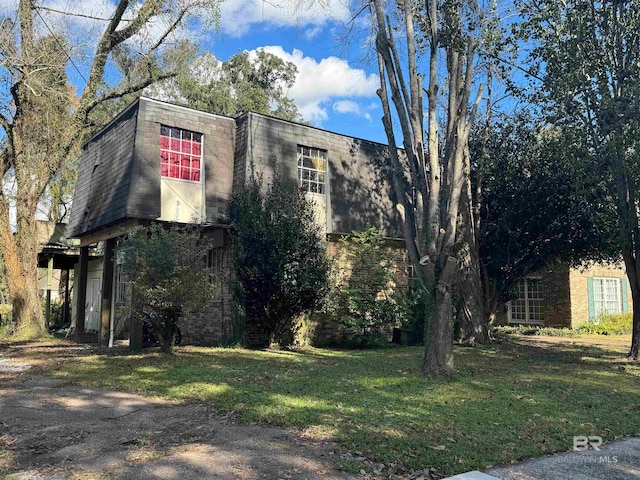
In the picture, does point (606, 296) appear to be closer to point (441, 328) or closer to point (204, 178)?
point (441, 328)

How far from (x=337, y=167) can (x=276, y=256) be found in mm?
4558

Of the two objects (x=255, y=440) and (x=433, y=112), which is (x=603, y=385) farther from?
(x=255, y=440)

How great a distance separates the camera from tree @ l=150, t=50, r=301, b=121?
95.8 feet

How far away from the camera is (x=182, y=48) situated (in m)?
18.9

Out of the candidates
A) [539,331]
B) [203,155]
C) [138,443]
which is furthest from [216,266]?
[539,331]

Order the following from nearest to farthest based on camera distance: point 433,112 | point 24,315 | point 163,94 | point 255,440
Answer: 1. point 255,440
2. point 433,112
3. point 24,315
4. point 163,94

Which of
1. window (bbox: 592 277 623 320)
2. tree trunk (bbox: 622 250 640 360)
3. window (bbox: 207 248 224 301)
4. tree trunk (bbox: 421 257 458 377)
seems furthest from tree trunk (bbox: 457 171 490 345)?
window (bbox: 592 277 623 320)

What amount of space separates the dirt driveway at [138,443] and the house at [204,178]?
21.1 feet

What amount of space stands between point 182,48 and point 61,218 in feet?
53.5

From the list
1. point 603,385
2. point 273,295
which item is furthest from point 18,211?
point 603,385

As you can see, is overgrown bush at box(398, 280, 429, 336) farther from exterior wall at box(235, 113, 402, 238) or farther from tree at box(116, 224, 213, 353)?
tree at box(116, 224, 213, 353)

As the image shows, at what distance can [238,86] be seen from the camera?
107 feet

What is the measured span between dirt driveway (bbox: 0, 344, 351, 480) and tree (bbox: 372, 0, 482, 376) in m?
4.33

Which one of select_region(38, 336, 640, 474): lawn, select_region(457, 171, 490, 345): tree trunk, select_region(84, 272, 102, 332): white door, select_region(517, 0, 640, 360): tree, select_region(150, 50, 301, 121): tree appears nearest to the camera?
select_region(38, 336, 640, 474): lawn
